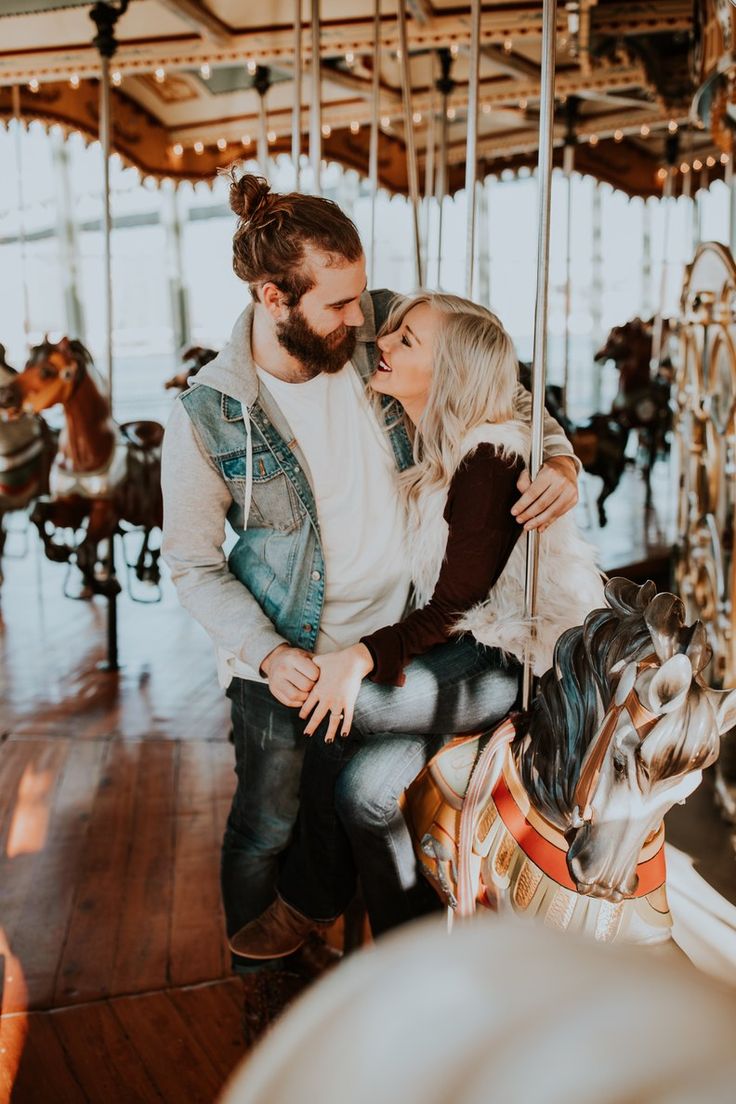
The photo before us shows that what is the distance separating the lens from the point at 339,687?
5.48 feet

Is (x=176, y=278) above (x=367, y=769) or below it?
above

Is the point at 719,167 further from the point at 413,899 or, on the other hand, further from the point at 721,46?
the point at 413,899

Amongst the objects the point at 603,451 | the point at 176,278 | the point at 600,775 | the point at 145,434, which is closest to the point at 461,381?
the point at 600,775

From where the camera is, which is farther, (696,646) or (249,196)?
(249,196)

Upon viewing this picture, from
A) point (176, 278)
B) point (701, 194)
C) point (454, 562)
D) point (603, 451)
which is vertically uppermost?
point (701, 194)

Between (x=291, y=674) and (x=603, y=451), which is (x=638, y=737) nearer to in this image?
(x=291, y=674)

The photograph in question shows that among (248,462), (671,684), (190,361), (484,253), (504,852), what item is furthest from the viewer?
(484,253)

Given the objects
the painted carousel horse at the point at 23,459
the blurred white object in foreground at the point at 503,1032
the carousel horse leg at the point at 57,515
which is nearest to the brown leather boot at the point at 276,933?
the blurred white object in foreground at the point at 503,1032

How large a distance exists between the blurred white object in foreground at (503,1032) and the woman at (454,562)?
1228mm

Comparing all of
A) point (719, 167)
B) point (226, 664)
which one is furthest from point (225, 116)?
point (719, 167)

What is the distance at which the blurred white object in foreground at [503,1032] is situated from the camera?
39 cm

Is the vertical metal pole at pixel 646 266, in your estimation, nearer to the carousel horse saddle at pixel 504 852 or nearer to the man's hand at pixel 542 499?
the man's hand at pixel 542 499

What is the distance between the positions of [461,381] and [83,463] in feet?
10.5

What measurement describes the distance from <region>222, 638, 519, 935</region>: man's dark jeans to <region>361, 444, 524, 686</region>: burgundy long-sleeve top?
0.25 feet
